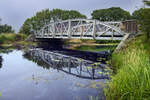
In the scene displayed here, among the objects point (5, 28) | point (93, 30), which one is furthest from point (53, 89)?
point (5, 28)

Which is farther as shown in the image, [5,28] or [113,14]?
[5,28]

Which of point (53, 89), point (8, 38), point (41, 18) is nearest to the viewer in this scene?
point (53, 89)

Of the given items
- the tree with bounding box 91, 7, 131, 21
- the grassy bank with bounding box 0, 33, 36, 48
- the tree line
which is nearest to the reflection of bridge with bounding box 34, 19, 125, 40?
the grassy bank with bounding box 0, 33, 36, 48

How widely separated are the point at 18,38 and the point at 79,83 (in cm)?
4066

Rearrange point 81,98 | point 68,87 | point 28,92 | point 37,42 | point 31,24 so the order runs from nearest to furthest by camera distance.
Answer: point 81,98 < point 28,92 < point 68,87 < point 37,42 < point 31,24

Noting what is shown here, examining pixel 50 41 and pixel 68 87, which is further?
pixel 50 41

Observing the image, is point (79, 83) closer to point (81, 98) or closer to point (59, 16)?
point (81, 98)

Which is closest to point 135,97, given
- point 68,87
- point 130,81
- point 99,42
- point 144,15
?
point 130,81

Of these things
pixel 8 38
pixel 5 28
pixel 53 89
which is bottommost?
pixel 53 89

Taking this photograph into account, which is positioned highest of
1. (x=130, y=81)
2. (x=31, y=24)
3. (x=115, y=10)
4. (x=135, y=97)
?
(x=115, y=10)

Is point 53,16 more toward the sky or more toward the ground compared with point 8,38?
more toward the sky

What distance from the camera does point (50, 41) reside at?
4212 cm

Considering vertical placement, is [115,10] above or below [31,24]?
above

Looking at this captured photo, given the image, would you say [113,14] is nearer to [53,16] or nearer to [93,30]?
[53,16]
